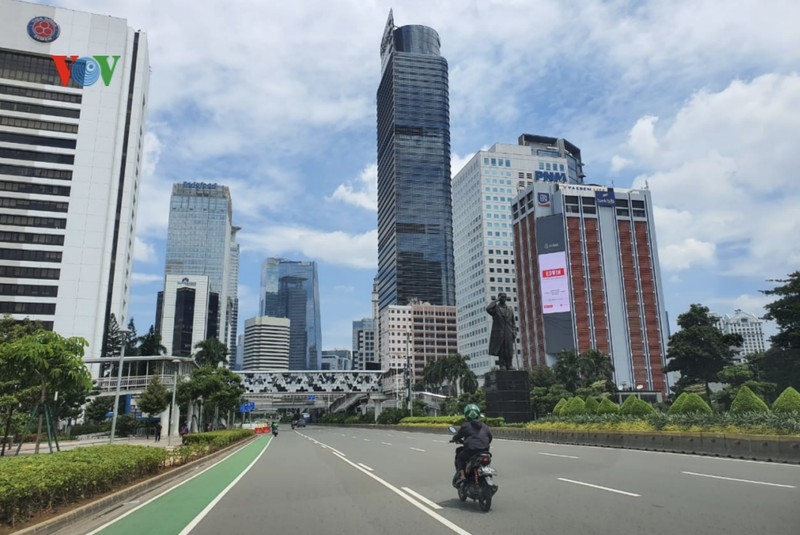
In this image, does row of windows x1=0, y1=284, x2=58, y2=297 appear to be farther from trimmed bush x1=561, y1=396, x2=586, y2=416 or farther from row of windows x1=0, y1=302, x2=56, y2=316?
trimmed bush x1=561, y1=396, x2=586, y2=416

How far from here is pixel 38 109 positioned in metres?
84.4

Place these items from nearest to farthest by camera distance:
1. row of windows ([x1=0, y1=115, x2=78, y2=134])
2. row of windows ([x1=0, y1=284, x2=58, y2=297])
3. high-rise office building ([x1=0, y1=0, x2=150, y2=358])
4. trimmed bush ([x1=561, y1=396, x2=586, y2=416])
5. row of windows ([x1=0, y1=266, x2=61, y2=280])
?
trimmed bush ([x1=561, y1=396, x2=586, y2=416]) → row of windows ([x1=0, y1=284, x2=58, y2=297]) → row of windows ([x1=0, y1=266, x2=61, y2=280]) → high-rise office building ([x1=0, y1=0, x2=150, y2=358]) → row of windows ([x1=0, y1=115, x2=78, y2=134])

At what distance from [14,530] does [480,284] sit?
157 metres

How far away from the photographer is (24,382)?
18984 millimetres

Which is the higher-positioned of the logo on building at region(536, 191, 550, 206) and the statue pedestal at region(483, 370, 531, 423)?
the logo on building at region(536, 191, 550, 206)

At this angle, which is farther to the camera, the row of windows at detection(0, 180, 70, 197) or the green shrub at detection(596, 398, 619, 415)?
the row of windows at detection(0, 180, 70, 197)

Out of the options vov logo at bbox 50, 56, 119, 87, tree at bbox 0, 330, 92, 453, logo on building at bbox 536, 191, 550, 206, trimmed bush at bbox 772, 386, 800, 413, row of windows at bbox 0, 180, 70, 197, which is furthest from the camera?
logo on building at bbox 536, 191, 550, 206

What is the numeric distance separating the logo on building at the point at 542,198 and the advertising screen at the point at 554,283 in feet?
41.9

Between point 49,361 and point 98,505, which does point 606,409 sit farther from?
point 98,505

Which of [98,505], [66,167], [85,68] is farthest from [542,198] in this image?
[98,505]

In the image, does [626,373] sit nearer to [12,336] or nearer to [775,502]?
[12,336]

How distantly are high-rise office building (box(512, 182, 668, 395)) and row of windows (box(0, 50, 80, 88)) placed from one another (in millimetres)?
95455

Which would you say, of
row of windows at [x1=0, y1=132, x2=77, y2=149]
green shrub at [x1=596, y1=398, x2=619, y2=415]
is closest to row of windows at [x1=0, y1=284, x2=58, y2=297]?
row of windows at [x1=0, y1=132, x2=77, y2=149]

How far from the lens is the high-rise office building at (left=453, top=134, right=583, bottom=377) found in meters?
161
